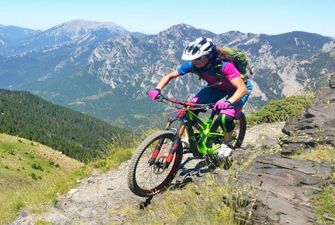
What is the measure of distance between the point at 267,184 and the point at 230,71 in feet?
11.2

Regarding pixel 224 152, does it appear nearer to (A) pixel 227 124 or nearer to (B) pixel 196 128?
(A) pixel 227 124

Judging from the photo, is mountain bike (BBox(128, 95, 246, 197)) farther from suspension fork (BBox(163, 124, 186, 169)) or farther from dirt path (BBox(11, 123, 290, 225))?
dirt path (BBox(11, 123, 290, 225))

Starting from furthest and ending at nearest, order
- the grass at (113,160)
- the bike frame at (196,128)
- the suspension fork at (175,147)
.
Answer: the grass at (113,160)
the bike frame at (196,128)
the suspension fork at (175,147)

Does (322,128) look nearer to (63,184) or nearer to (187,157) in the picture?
(187,157)

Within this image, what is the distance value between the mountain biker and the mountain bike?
0.33 metres

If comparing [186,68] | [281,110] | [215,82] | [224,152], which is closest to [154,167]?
[224,152]

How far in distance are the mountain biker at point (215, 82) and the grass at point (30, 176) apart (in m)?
4.81

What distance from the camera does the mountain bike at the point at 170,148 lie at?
10.3m

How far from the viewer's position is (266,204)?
24.6 feet

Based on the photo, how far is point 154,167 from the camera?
10.6 meters

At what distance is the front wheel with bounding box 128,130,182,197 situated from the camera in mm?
10188

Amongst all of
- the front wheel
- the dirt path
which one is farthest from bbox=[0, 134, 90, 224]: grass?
the front wheel

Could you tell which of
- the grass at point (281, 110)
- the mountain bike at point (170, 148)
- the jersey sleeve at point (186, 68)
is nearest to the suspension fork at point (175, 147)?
the mountain bike at point (170, 148)

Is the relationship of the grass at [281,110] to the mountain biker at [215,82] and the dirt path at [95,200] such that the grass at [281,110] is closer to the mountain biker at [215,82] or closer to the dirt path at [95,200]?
the dirt path at [95,200]
